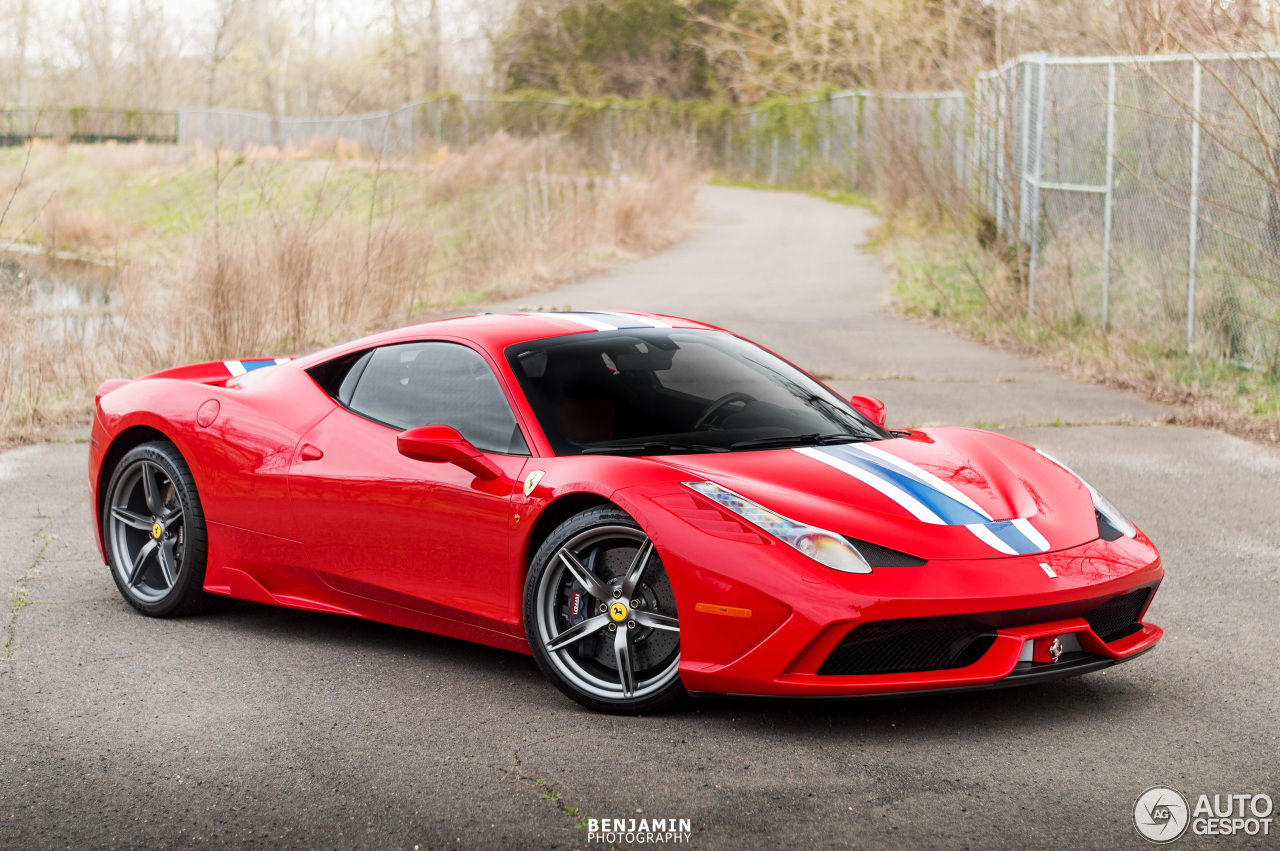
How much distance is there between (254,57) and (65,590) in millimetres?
111593

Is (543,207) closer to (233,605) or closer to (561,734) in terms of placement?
(233,605)

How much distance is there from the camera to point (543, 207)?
22688 mm

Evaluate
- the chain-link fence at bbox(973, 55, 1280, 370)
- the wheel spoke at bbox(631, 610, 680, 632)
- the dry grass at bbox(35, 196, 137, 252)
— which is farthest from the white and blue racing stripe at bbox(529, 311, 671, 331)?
the dry grass at bbox(35, 196, 137, 252)

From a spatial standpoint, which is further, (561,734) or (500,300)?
(500,300)

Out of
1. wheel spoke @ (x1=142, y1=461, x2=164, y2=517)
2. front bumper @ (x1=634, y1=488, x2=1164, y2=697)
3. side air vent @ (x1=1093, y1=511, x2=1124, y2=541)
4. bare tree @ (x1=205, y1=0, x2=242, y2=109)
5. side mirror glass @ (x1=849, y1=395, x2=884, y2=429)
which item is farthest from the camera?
bare tree @ (x1=205, y1=0, x2=242, y2=109)

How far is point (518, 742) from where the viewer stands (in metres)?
4.06

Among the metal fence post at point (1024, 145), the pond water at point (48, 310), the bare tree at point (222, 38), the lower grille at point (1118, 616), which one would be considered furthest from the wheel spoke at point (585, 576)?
the bare tree at point (222, 38)

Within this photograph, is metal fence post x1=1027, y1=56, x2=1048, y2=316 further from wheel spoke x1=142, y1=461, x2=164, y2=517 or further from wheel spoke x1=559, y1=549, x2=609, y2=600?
wheel spoke x1=559, y1=549, x2=609, y2=600

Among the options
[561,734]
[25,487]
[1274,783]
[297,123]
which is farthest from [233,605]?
[297,123]

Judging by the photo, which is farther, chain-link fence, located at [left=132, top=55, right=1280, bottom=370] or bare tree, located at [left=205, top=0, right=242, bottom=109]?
bare tree, located at [left=205, top=0, right=242, bottom=109]

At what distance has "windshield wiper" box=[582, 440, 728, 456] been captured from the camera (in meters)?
4.55

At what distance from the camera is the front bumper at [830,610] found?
3816mm

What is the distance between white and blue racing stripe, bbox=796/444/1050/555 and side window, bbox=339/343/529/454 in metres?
1.10

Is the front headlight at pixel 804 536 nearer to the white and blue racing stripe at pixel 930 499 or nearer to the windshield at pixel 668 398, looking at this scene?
the white and blue racing stripe at pixel 930 499
